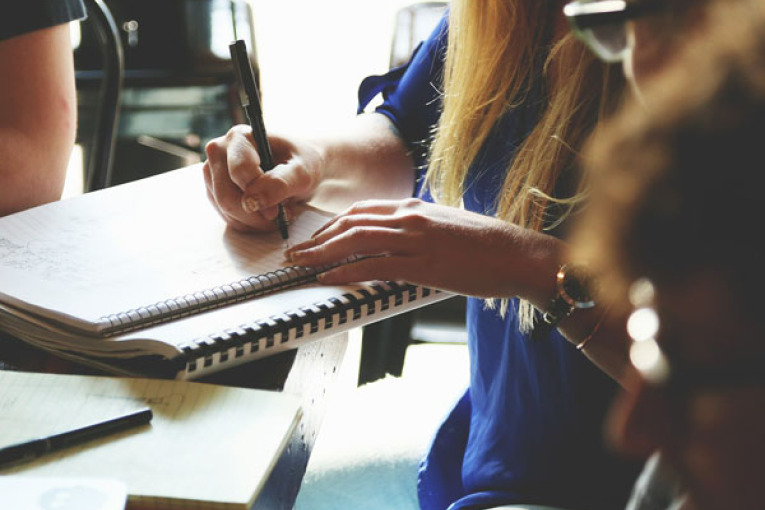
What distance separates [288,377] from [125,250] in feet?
0.80

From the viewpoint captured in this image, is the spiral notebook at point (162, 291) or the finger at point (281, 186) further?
the finger at point (281, 186)

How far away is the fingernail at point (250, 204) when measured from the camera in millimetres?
805

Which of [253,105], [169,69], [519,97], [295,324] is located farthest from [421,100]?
[169,69]

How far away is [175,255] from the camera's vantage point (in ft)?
2.49

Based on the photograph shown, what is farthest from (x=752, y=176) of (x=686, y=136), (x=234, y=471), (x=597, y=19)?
(x=234, y=471)

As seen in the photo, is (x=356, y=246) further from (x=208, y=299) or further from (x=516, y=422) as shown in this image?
(x=516, y=422)

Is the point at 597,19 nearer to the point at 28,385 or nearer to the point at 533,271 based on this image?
the point at 533,271

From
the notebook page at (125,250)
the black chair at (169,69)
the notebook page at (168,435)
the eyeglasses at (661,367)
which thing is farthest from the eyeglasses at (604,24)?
the black chair at (169,69)

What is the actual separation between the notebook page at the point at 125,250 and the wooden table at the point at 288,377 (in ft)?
0.12

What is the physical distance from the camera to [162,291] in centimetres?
68

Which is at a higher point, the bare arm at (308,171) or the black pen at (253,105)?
the black pen at (253,105)

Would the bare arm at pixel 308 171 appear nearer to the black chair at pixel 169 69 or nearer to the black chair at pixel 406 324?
the black chair at pixel 406 324

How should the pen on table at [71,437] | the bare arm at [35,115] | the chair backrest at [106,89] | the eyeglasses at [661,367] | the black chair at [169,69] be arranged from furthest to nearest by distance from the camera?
the black chair at [169,69] → the chair backrest at [106,89] → the bare arm at [35,115] → the pen on table at [71,437] → the eyeglasses at [661,367]

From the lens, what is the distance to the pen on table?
19.2 inches
